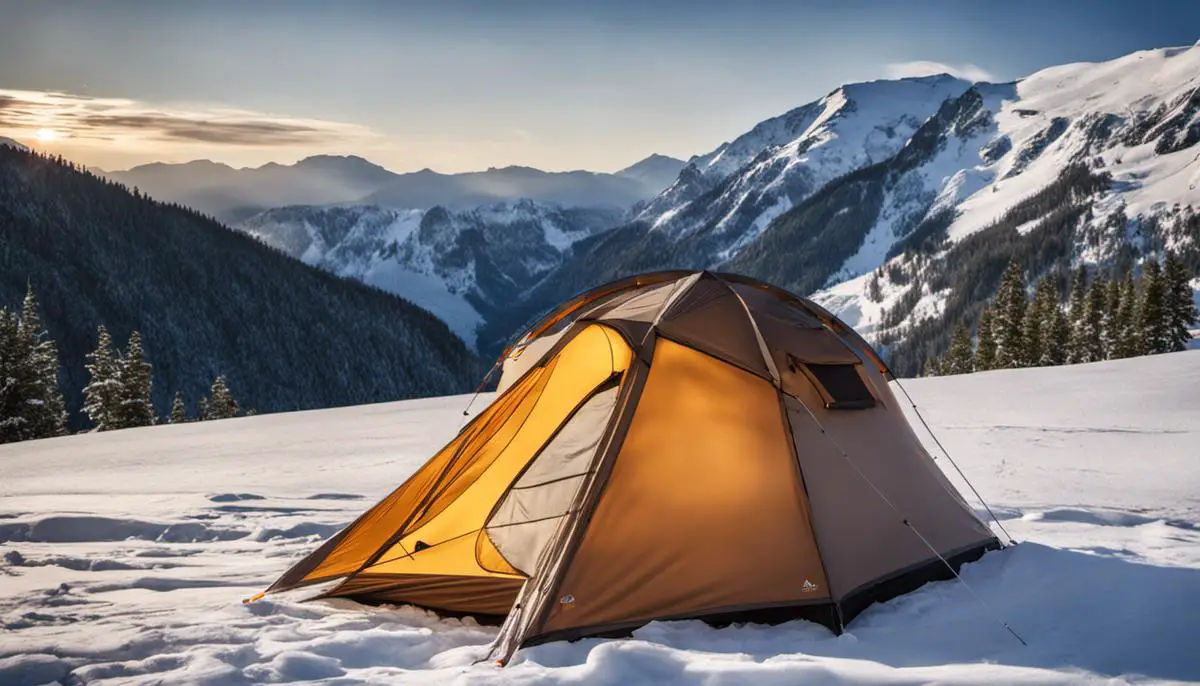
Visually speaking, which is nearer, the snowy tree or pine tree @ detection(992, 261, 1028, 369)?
pine tree @ detection(992, 261, 1028, 369)

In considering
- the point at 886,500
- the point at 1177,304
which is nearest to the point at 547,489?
the point at 886,500

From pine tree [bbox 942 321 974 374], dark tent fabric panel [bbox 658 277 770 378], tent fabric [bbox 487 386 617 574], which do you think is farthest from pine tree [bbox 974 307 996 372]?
tent fabric [bbox 487 386 617 574]

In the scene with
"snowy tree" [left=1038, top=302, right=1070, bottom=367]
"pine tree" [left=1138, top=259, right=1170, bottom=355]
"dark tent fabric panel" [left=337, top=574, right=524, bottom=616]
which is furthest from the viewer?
"snowy tree" [left=1038, top=302, right=1070, bottom=367]

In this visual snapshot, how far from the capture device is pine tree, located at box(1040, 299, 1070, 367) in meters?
48.4

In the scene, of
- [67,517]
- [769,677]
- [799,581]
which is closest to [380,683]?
[769,677]

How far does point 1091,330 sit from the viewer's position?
4969cm

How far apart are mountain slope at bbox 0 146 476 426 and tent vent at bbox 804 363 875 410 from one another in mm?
130013

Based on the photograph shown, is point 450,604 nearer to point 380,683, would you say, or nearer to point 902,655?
point 380,683

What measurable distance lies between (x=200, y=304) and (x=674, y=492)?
152 m

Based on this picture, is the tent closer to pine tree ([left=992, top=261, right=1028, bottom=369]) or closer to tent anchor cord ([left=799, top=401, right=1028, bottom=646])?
tent anchor cord ([left=799, top=401, right=1028, bottom=646])

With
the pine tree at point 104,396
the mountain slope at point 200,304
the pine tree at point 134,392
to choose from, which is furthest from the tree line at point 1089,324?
the mountain slope at point 200,304

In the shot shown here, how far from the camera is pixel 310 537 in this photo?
9562 mm

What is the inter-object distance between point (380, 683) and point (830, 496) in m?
3.78

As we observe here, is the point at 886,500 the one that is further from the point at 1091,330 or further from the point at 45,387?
the point at 1091,330
